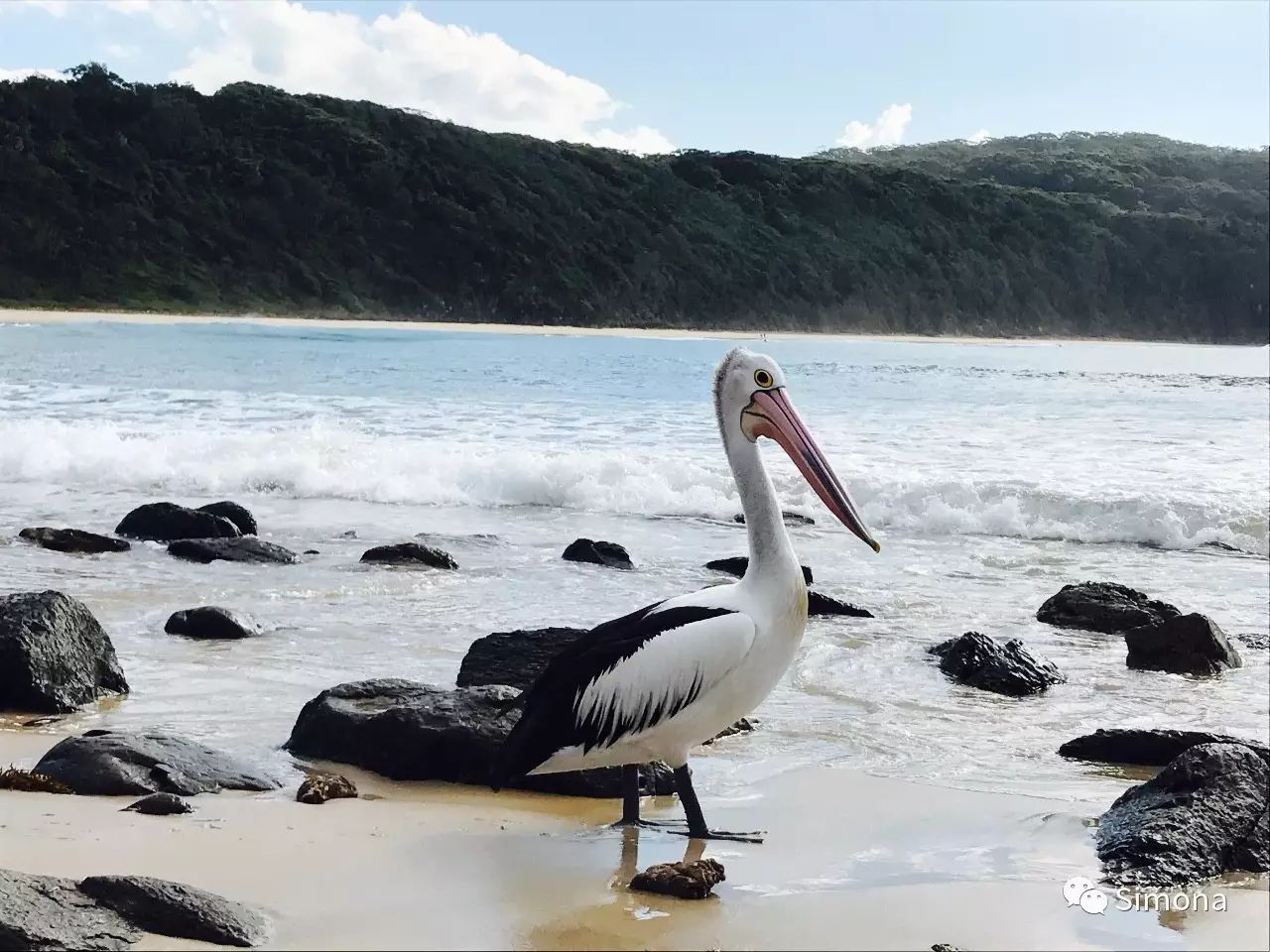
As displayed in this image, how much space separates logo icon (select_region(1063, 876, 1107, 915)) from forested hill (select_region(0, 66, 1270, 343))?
182 ft

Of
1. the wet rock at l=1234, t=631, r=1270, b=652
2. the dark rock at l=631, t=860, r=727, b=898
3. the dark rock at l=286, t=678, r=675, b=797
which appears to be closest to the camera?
the dark rock at l=631, t=860, r=727, b=898

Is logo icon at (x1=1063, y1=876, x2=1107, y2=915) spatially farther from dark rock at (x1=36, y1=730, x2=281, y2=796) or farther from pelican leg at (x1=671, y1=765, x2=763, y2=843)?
dark rock at (x1=36, y1=730, x2=281, y2=796)

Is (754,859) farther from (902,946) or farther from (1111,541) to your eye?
(1111,541)

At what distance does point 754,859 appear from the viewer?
12.0 ft

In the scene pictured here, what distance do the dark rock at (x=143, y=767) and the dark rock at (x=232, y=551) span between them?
15.0 ft

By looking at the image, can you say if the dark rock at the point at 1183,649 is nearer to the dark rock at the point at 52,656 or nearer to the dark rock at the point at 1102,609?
the dark rock at the point at 1102,609

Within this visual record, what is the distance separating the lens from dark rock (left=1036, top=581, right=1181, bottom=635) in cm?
748

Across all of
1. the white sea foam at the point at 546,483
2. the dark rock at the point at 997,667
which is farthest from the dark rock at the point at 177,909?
the white sea foam at the point at 546,483

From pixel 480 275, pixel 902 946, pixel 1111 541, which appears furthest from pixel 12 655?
pixel 480 275

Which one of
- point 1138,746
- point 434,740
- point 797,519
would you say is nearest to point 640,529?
point 797,519

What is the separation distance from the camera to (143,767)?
4027 mm

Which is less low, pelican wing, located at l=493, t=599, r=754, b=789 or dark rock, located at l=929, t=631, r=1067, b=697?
pelican wing, located at l=493, t=599, r=754, b=789

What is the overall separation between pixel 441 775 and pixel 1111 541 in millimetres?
8709

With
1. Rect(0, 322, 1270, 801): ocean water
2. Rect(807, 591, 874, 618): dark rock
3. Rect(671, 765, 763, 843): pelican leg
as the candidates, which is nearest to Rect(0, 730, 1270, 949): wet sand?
Rect(671, 765, 763, 843): pelican leg
